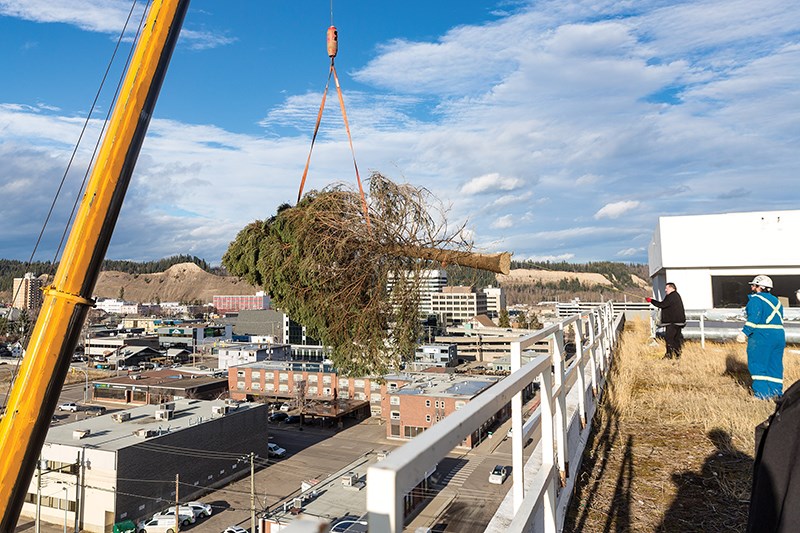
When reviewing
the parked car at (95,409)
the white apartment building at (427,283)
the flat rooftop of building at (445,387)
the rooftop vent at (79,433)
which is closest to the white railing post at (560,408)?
the white apartment building at (427,283)

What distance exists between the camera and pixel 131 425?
26.0 metres

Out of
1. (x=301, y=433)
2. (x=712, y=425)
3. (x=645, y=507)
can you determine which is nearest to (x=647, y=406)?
(x=712, y=425)

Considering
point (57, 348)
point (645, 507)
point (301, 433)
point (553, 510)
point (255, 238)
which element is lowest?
point (301, 433)

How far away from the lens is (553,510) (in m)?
2.94

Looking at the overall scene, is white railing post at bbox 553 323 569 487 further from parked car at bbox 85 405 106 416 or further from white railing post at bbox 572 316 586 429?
parked car at bbox 85 405 106 416

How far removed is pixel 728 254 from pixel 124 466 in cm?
2583

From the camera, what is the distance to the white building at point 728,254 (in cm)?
1769

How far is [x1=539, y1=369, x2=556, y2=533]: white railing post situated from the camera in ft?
9.37

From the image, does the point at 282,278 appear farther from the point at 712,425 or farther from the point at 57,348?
the point at 712,425

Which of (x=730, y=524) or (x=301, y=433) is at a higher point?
(x=730, y=524)

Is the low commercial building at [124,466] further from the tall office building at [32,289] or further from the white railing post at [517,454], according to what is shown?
the white railing post at [517,454]

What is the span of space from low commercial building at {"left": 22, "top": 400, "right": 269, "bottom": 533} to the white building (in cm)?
2306

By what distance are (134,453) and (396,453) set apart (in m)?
25.8

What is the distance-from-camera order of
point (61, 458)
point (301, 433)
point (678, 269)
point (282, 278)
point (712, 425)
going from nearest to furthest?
point (712, 425)
point (282, 278)
point (678, 269)
point (61, 458)
point (301, 433)
